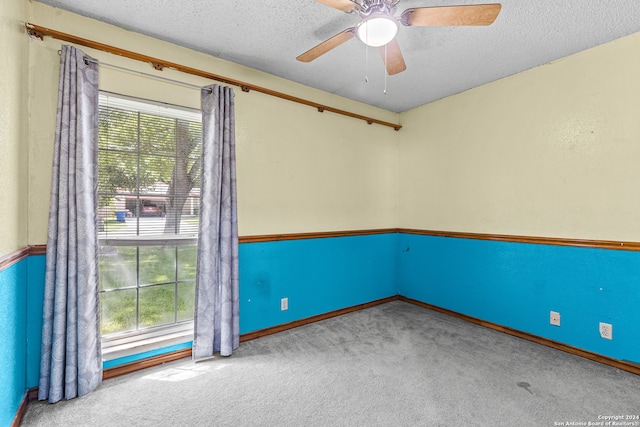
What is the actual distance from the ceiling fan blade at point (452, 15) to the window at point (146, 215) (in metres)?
1.77

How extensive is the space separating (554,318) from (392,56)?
100 inches

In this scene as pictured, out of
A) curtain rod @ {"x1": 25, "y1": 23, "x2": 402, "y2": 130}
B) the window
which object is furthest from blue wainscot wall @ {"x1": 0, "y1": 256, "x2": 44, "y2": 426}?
curtain rod @ {"x1": 25, "y1": 23, "x2": 402, "y2": 130}

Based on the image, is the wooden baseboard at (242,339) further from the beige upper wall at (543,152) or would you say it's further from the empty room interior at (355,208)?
the beige upper wall at (543,152)

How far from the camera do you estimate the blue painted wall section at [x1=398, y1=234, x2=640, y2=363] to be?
2.23 m

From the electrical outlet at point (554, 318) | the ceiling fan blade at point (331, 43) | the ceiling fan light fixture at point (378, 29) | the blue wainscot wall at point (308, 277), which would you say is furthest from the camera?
the blue wainscot wall at point (308, 277)

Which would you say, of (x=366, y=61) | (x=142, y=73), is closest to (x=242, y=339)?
(x=142, y=73)

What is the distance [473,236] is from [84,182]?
11.1ft

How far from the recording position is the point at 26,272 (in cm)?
181

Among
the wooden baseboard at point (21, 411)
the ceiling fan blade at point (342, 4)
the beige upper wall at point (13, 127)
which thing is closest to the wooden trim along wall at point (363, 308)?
the wooden baseboard at point (21, 411)

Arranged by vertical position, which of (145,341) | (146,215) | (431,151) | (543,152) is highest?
(431,151)

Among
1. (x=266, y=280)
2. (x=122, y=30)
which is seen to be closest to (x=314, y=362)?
(x=266, y=280)

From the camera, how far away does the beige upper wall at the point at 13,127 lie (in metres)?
1.46

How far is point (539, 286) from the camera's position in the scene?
266 cm

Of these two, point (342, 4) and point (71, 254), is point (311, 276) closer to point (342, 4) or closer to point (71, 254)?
point (71, 254)
